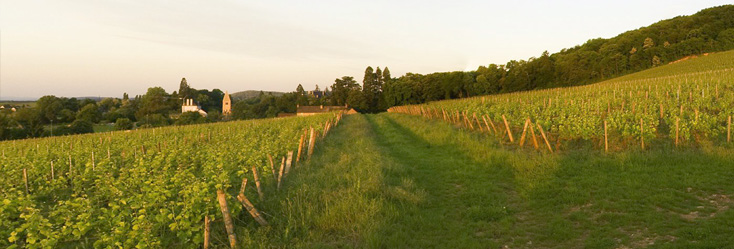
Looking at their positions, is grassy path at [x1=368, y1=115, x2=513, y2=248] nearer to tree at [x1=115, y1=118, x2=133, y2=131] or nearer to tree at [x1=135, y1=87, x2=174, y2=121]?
tree at [x1=115, y1=118, x2=133, y2=131]

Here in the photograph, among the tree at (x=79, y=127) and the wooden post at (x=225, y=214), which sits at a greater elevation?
the wooden post at (x=225, y=214)

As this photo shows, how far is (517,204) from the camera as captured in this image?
7.68 m

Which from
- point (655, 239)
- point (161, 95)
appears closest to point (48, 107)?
point (161, 95)

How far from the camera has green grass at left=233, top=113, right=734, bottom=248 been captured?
5.66 meters

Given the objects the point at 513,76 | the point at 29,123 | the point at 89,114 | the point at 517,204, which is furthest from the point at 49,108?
the point at 517,204

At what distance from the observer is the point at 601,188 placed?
26.5 ft

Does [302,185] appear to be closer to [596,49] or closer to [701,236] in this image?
[701,236]

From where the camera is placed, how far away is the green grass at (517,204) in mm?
5660

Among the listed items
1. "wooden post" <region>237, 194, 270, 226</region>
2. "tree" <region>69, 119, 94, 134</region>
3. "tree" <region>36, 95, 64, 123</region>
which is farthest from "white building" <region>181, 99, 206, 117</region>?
"wooden post" <region>237, 194, 270, 226</region>

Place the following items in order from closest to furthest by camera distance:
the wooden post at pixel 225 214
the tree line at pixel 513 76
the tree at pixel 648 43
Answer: the wooden post at pixel 225 214, the tree line at pixel 513 76, the tree at pixel 648 43

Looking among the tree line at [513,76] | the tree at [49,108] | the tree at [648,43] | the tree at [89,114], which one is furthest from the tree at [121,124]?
the tree at [648,43]

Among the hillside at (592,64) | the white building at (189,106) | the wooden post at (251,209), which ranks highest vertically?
Result: the hillside at (592,64)

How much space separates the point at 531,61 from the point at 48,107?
381 feet

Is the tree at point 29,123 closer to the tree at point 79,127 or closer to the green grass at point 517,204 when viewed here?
the tree at point 79,127
